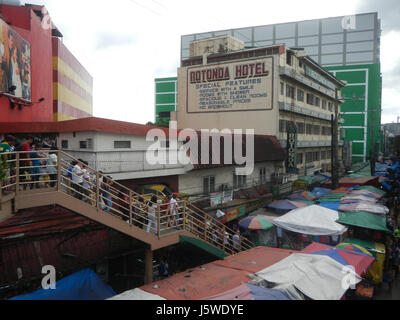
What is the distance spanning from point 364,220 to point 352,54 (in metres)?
59.7

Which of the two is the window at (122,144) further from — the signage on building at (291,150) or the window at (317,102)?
the window at (317,102)

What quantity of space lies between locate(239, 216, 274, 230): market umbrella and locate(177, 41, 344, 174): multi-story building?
1443cm

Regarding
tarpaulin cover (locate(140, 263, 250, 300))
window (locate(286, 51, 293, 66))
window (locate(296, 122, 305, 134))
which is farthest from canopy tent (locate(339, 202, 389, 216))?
window (locate(286, 51, 293, 66))

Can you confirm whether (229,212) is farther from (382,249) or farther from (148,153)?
(382,249)

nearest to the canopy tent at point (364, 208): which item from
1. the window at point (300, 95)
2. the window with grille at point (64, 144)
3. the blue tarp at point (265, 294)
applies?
the blue tarp at point (265, 294)

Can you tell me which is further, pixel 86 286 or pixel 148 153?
pixel 148 153

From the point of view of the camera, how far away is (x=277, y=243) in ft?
53.4

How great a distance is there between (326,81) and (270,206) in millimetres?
29056

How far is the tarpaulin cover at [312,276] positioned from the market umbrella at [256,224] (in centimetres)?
609

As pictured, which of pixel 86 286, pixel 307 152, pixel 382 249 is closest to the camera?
pixel 86 286

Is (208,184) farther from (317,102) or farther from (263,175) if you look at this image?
(317,102)

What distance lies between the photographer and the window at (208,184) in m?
20.9

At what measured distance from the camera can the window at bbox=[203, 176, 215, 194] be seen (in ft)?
68.4

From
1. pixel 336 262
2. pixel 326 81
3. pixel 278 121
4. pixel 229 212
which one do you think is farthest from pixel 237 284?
pixel 326 81
